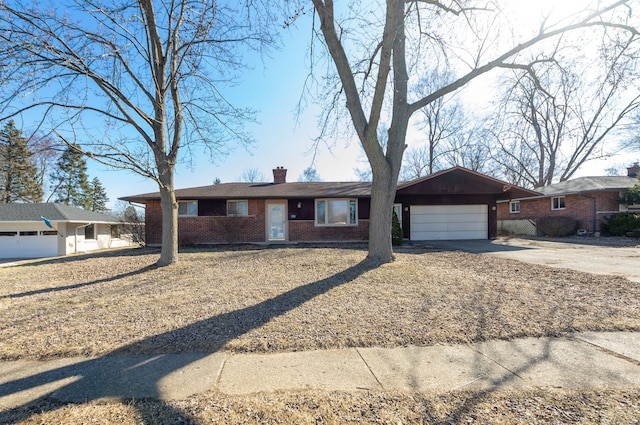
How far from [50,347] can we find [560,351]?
553 centimetres

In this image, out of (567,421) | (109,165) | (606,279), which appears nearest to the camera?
(567,421)

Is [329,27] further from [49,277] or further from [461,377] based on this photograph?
[49,277]

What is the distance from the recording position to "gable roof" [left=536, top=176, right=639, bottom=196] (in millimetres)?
16859

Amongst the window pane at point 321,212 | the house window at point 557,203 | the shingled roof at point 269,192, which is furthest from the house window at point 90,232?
the house window at point 557,203

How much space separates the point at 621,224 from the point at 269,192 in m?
19.0

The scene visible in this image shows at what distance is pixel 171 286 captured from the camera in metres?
6.02

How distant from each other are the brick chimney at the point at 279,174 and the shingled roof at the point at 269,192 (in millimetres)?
1128

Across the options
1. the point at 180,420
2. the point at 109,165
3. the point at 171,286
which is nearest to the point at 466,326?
the point at 180,420

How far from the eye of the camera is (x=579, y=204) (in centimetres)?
1780

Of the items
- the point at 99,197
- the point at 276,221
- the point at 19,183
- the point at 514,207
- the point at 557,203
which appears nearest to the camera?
the point at 276,221

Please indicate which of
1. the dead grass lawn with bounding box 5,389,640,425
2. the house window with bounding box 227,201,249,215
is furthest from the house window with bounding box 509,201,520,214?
the dead grass lawn with bounding box 5,389,640,425

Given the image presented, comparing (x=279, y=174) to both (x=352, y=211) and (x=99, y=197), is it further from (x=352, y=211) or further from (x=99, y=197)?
(x=99, y=197)

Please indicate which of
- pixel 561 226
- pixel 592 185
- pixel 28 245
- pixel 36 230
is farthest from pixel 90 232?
pixel 592 185

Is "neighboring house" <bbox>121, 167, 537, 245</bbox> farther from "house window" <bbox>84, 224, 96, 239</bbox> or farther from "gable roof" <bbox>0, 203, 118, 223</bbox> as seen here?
"house window" <bbox>84, 224, 96, 239</bbox>
